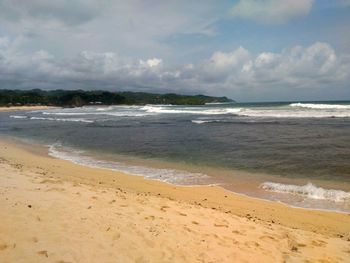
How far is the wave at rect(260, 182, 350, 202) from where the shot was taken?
31.1ft

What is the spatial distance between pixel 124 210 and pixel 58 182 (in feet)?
10.5

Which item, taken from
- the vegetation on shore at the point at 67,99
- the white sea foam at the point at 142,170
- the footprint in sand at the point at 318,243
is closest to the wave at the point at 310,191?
the white sea foam at the point at 142,170

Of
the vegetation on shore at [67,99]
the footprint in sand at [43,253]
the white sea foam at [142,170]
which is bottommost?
the white sea foam at [142,170]

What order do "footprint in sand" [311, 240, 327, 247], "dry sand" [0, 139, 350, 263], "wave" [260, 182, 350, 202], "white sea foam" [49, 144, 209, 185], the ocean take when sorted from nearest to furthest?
1. "dry sand" [0, 139, 350, 263]
2. "footprint in sand" [311, 240, 327, 247]
3. "wave" [260, 182, 350, 202]
4. the ocean
5. "white sea foam" [49, 144, 209, 185]

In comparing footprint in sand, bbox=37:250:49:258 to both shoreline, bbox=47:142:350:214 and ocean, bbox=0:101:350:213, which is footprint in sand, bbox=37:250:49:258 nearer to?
shoreline, bbox=47:142:350:214

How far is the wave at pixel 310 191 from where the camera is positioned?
9477 mm

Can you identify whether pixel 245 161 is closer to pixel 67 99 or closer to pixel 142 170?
pixel 142 170

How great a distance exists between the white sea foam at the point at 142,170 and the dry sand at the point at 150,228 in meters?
2.41

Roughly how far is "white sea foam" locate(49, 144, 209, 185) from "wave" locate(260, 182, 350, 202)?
7.97ft

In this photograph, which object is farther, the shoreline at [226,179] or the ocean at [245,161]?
the ocean at [245,161]

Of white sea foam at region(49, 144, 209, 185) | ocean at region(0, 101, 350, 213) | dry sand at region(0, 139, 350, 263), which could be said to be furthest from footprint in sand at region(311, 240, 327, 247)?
white sea foam at region(49, 144, 209, 185)

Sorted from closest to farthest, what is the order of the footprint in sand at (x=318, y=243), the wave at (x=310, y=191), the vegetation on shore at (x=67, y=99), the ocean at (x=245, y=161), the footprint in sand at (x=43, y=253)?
the footprint in sand at (x=43, y=253), the footprint in sand at (x=318, y=243), the wave at (x=310, y=191), the ocean at (x=245, y=161), the vegetation on shore at (x=67, y=99)

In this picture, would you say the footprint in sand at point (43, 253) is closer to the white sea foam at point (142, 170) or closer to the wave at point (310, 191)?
the white sea foam at point (142, 170)

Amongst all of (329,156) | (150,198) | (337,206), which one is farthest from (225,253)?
(329,156)
